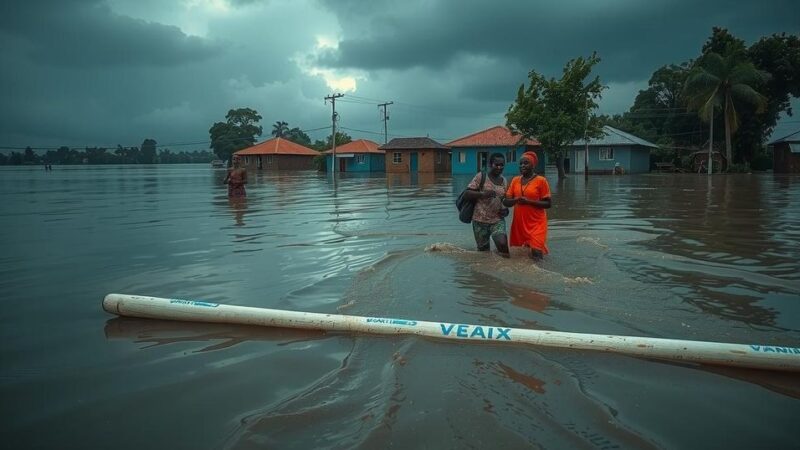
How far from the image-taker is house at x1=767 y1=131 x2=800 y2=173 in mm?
39281

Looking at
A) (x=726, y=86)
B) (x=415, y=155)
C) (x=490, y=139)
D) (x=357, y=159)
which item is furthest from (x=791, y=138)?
(x=357, y=159)

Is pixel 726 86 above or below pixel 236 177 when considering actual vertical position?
above

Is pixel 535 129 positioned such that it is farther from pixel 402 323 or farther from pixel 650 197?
pixel 402 323

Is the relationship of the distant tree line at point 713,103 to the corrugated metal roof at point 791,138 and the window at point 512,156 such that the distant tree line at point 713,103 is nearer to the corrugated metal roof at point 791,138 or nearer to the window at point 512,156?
the corrugated metal roof at point 791,138

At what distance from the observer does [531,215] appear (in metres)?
6.96

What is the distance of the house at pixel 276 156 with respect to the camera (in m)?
61.2

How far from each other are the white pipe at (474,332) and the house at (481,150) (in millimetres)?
41090

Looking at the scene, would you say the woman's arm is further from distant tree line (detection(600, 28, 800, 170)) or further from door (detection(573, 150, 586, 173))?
door (detection(573, 150, 586, 173))

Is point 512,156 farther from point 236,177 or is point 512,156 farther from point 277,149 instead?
point 236,177

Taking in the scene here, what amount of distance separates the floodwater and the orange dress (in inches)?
14.0

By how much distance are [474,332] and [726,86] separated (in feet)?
136

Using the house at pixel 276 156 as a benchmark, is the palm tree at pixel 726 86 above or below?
above

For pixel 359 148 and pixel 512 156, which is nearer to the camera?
pixel 512 156

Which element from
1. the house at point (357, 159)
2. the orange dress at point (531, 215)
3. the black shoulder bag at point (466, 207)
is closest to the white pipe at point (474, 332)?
the orange dress at point (531, 215)
